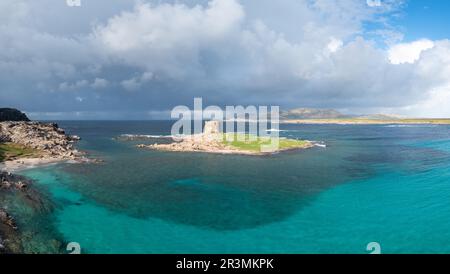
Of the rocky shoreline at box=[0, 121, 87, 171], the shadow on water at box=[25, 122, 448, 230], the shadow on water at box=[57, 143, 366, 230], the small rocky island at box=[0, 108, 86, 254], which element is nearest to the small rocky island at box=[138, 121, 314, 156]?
the shadow on water at box=[25, 122, 448, 230]

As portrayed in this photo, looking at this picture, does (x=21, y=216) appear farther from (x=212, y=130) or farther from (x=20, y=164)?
(x=212, y=130)

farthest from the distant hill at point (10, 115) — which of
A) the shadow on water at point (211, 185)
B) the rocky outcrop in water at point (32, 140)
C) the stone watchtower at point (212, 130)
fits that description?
the stone watchtower at point (212, 130)

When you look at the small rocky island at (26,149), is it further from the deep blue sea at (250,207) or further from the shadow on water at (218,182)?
the shadow on water at (218,182)

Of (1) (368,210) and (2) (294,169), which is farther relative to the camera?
(2) (294,169)

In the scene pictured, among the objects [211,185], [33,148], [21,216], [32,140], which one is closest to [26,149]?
[33,148]

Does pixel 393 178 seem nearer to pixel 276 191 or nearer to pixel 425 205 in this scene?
pixel 425 205

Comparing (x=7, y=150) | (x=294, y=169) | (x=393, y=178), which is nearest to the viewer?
(x=393, y=178)
